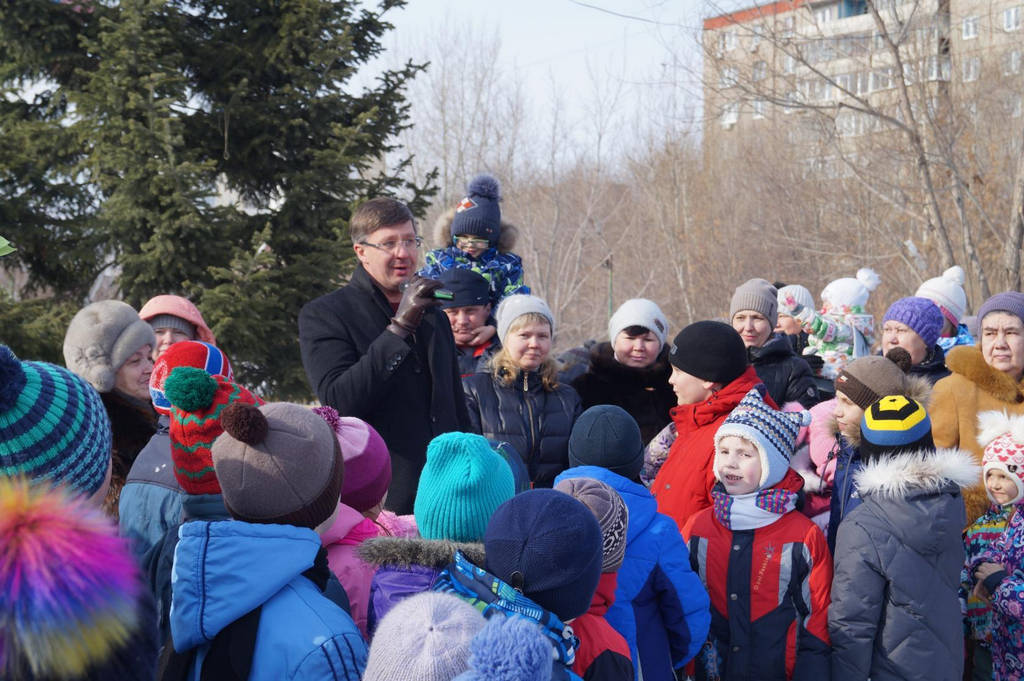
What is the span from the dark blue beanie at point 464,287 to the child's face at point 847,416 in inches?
78.4

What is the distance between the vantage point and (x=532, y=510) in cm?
198

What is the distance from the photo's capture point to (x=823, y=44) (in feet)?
37.1

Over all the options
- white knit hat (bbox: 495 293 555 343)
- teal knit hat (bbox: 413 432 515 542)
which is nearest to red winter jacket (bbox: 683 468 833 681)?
teal knit hat (bbox: 413 432 515 542)

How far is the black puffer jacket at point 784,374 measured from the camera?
4.83 meters

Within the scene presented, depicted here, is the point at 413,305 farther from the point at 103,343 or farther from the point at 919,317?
the point at 919,317

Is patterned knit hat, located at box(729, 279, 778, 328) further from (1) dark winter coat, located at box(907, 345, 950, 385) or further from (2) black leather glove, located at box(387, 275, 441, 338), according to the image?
(2) black leather glove, located at box(387, 275, 441, 338)

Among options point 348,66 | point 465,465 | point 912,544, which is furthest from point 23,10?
point 912,544

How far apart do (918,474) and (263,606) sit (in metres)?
2.50

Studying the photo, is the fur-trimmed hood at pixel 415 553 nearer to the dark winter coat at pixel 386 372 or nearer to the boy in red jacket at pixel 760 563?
the dark winter coat at pixel 386 372

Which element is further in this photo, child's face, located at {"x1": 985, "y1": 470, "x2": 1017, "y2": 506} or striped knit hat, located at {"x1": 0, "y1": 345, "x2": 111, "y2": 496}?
child's face, located at {"x1": 985, "y1": 470, "x2": 1017, "y2": 506}

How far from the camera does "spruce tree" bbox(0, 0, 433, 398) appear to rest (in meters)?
8.48

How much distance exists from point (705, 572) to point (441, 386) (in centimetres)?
129

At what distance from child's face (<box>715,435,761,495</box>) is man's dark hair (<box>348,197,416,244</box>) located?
5.29 ft

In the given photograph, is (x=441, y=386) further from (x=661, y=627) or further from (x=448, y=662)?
(x=448, y=662)
